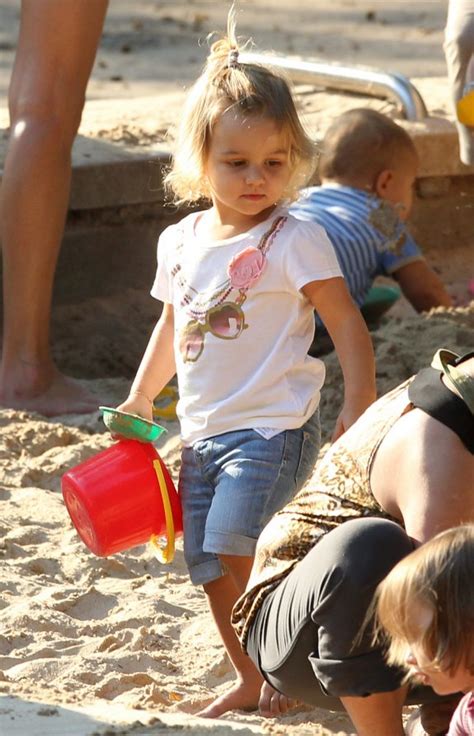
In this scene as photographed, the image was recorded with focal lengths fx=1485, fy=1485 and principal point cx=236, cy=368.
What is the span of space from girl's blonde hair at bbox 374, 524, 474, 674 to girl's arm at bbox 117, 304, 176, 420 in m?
1.17

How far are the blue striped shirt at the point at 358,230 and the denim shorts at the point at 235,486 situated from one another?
2129 mm

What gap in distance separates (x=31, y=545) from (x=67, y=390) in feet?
3.48

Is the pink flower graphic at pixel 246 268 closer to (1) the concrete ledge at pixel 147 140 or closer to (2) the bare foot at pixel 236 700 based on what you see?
(2) the bare foot at pixel 236 700

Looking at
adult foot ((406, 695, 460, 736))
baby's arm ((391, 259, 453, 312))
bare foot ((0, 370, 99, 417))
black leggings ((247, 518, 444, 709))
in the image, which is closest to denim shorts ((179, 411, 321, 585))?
black leggings ((247, 518, 444, 709))

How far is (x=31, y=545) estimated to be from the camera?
3713 mm

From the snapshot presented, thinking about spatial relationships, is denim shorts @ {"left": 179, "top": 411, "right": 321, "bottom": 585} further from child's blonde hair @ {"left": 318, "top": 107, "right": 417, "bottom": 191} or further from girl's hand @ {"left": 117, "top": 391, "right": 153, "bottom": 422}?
child's blonde hair @ {"left": 318, "top": 107, "right": 417, "bottom": 191}

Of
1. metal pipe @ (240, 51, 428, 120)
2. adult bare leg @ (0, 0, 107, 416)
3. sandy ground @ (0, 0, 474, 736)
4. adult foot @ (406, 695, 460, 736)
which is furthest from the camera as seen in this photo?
metal pipe @ (240, 51, 428, 120)

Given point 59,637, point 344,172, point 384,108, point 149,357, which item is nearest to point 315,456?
point 149,357

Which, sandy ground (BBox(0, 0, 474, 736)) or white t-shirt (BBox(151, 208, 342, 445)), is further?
white t-shirt (BBox(151, 208, 342, 445))

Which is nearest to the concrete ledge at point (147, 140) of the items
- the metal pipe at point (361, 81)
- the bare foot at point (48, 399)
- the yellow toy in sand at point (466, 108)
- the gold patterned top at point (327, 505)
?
the metal pipe at point (361, 81)

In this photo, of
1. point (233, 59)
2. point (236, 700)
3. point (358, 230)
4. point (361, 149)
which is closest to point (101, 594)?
point (236, 700)

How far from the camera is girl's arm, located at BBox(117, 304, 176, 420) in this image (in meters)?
3.12

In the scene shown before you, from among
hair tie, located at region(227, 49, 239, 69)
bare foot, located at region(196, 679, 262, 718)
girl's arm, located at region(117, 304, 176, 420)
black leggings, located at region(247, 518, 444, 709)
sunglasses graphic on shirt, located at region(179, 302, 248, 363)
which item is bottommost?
bare foot, located at region(196, 679, 262, 718)

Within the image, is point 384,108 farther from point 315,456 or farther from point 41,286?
point 315,456
